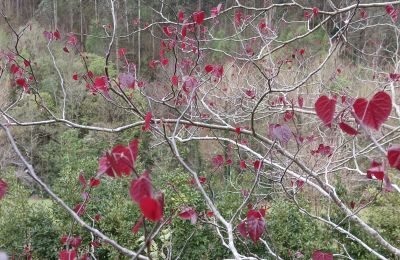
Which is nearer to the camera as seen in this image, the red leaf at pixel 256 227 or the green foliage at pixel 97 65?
the red leaf at pixel 256 227

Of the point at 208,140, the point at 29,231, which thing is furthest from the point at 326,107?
the point at 208,140

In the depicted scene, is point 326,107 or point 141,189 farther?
point 326,107

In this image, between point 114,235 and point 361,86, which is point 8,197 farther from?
point 361,86

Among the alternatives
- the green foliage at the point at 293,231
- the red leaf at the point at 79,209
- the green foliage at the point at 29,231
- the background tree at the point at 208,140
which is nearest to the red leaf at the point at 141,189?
the background tree at the point at 208,140

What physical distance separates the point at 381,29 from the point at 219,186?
19.0ft

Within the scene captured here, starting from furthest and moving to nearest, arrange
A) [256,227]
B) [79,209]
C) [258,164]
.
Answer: [258,164], [79,209], [256,227]

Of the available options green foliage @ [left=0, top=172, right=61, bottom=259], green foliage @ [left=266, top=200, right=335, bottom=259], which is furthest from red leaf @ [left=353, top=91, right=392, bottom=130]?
green foliage @ [left=0, top=172, right=61, bottom=259]

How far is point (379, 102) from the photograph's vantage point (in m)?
0.80

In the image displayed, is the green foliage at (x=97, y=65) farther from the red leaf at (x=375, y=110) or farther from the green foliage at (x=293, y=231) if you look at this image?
the red leaf at (x=375, y=110)

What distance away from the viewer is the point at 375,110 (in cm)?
80

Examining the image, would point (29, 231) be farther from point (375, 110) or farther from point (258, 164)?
point (375, 110)

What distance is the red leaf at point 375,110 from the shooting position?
2.61 feet

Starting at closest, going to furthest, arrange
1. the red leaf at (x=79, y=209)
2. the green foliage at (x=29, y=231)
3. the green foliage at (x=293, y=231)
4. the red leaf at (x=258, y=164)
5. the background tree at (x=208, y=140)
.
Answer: the background tree at (x=208, y=140)
the red leaf at (x=79, y=209)
the red leaf at (x=258, y=164)
the green foliage at (x=293, y=231)
the green foliage at (x=29, y=231)

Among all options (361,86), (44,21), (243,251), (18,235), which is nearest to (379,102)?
(243,251)
